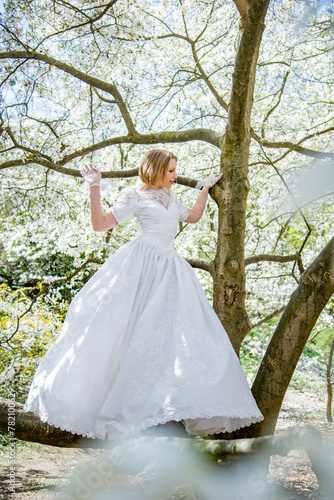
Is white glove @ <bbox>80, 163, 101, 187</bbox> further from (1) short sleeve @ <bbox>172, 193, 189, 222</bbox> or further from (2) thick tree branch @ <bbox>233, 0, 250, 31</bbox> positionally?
(2) thick tree branch @ <bbox>233, 0, 250, 31</bbox>

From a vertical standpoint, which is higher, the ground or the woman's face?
the woman's face

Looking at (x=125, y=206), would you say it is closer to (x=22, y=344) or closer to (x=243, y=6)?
(x=243, y=6)

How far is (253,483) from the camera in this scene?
1127mm

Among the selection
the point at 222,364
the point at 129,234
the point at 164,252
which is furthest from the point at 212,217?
the point at 222,364

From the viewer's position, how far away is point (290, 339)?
221 cm

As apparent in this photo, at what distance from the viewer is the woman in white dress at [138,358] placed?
1.89m

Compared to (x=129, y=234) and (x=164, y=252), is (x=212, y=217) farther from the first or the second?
(x=164, y=252)

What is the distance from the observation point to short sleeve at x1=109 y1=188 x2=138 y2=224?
96.6 inches

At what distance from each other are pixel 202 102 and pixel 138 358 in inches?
179

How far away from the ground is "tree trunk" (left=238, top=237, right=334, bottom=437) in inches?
6.7

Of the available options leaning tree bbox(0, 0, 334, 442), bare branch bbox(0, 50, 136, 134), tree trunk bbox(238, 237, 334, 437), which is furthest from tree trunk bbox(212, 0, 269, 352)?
bare branch bbox(0, 50, 136, 134)

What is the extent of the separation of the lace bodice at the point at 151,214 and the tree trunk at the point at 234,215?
299 mm

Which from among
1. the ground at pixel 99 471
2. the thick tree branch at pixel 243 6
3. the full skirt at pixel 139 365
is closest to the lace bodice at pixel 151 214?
the full skirt at pixel 139 365

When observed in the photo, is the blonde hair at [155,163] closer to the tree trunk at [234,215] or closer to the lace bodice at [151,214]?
the lace bodice at [151,214]
